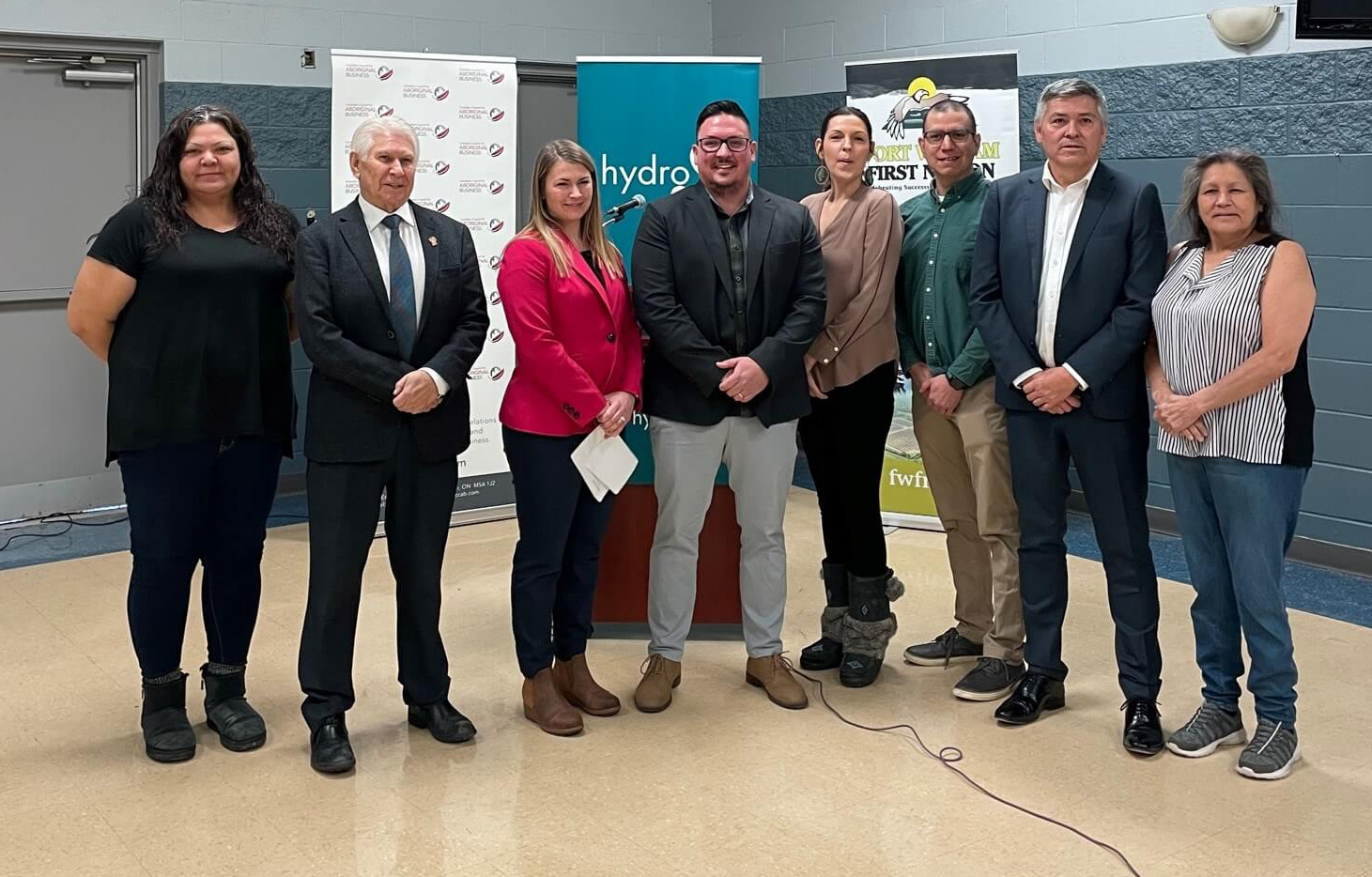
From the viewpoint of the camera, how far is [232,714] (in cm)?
340

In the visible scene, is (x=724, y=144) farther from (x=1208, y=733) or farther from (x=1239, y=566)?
(x=1208, y=733)

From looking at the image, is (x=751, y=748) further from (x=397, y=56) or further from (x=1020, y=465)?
(x=397, y=56)

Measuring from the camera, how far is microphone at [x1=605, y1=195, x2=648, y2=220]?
423 centimetres

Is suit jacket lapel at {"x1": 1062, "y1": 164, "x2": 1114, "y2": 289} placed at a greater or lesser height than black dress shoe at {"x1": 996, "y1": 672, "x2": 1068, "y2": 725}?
greater

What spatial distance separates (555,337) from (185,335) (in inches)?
35.1

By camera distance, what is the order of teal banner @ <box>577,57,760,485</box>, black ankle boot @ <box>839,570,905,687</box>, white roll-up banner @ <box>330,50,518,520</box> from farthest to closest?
white roll-up banner @ <box>330,50,518,520</box> < teal banner @ <box>577,57,760,485</box> < black ankle boot @ <box>839,570,905,687</box>

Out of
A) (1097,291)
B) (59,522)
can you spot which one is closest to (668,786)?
(1097,291)

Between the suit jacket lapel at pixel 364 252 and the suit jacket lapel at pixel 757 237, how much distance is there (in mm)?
956

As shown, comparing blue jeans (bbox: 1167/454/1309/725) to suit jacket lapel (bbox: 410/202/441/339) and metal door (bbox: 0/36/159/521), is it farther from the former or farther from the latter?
metal door (bbox: 0/36/159/521)

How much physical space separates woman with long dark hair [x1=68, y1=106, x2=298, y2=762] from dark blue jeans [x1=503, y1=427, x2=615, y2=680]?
0.63 meters

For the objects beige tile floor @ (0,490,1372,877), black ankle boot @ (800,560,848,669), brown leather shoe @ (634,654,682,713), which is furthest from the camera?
black ankle boot @ (800,560,848,669)

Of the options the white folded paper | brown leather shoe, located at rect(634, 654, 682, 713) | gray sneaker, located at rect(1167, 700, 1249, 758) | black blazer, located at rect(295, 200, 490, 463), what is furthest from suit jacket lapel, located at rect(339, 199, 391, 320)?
gray sneaker, located at rect(1167, 700, 1249, 758)

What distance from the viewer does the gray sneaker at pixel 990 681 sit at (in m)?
3.71

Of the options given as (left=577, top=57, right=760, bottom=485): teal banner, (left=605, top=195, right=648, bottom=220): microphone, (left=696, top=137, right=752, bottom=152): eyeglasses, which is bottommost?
(left=605, top=195, right=648, bottom=220): microphone
